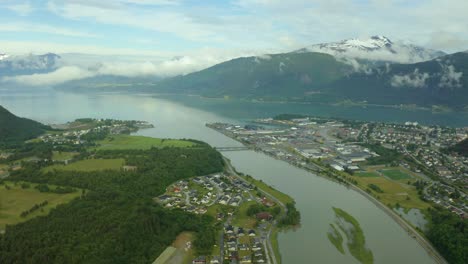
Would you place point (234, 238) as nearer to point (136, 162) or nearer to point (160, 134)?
point (136, 162)

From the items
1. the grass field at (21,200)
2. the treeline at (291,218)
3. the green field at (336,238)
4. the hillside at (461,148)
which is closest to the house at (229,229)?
the treeline at (291,218)

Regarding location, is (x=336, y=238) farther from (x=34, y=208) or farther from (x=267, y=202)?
(x=34, y=208)

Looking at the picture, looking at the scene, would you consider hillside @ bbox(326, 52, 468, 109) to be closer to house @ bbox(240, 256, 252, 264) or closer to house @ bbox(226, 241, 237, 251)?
house @ bbox(226, 241, 237, 251)

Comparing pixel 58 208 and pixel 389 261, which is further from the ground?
pixel 58 208

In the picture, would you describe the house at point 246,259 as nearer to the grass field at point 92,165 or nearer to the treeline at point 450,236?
the treeline at point 450,236

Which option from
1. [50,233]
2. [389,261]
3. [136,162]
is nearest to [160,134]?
[136,162]

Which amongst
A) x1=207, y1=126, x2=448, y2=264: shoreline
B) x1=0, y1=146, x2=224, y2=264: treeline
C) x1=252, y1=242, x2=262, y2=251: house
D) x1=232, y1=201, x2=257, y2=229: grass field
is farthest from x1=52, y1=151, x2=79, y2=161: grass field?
x1=207, y1=126, x2=448, y2=264: shoreline
